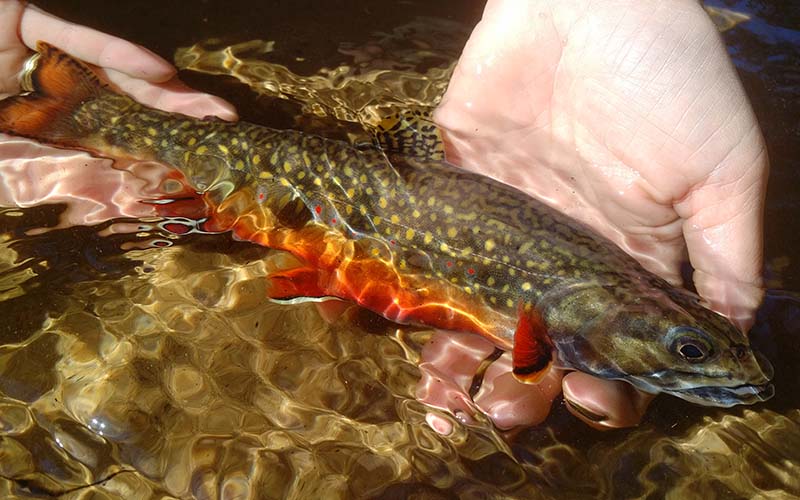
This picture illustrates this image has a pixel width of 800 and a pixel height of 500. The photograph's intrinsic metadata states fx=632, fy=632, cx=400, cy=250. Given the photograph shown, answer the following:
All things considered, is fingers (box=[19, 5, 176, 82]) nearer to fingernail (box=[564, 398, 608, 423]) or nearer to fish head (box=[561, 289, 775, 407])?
fish head (box=[561, 289, 775, 407])

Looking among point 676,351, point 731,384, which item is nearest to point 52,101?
point 676,351

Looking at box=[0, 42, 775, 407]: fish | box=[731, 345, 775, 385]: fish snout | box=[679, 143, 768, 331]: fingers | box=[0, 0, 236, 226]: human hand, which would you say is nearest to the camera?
box=[731, 345, 775, 385]: fish snout

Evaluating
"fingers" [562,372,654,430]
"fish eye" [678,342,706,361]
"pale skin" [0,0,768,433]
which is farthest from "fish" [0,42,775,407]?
"pale skin" [0,0,768,433]

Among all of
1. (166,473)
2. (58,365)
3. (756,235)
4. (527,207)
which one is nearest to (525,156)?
(527,207)

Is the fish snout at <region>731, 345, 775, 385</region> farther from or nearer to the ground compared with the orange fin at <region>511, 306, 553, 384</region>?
farther from the ground

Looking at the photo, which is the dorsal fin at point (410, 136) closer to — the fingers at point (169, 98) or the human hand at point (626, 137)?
the human hand at point (626, 137)

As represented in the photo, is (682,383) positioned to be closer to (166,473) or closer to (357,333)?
(357,333)

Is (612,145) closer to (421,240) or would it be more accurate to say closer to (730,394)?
(421,240)

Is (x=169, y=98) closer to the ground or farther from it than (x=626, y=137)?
closer to the ground
